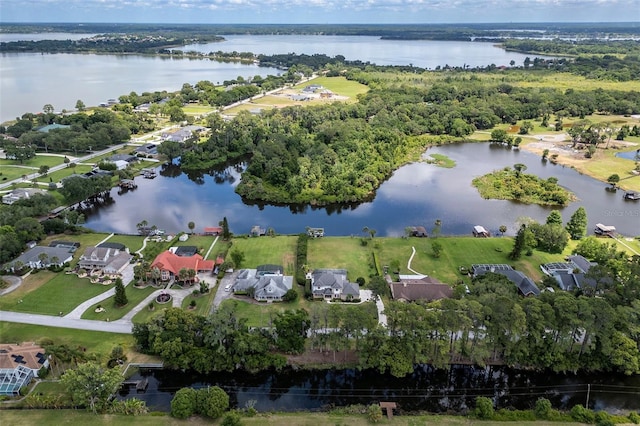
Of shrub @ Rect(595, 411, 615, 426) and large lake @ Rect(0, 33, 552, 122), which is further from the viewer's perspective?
large lake @ Rect(0, 33, 552, 122)

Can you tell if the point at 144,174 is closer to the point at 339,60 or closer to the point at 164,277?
the point at 164,277

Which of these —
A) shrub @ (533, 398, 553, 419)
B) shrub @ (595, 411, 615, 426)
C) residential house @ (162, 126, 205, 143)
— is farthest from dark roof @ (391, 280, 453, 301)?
residential house @ (162, 126, 205, 143)

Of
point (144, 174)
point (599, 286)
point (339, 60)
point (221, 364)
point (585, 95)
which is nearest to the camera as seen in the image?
point (221, 364)

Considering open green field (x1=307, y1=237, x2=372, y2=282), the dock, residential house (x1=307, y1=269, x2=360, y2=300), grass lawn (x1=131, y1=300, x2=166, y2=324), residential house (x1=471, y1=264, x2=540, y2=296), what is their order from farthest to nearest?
1. open green field (x1=307, y1=237, x2=372, y2=282)
2. residential house (x1=307, y1=269, x2=360, y2=300)
3. residential house (x1=471, y1=264, x2=540, y2=296)
4. grass lawn (x1=131, y1=300, x2=166, y2=324)
5. the dock

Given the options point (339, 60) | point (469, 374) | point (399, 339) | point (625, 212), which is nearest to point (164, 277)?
point (399, 339)

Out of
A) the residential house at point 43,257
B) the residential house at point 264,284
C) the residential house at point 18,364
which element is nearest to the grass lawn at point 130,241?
the residential house at point 43,257

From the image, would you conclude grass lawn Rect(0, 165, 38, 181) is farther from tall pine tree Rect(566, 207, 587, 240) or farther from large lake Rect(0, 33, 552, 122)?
tall pine tree Rect(566, 207, 587, 240)

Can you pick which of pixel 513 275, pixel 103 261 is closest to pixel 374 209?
pixel 513 275
